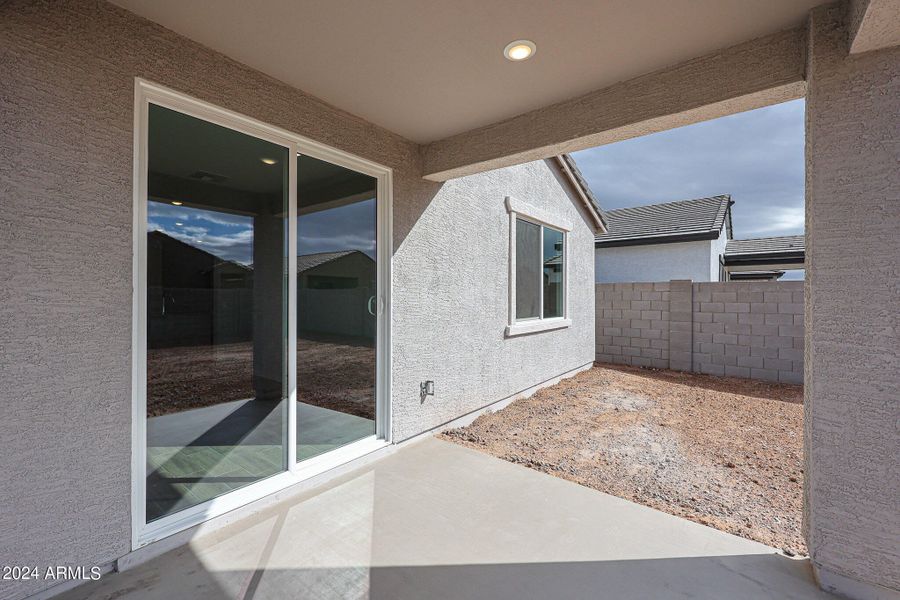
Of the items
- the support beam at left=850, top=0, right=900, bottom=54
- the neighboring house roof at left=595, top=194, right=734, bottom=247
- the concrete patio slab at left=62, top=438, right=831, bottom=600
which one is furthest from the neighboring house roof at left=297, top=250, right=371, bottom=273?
the neighboring house roof at left=595, top=194, right=734, bottom=247

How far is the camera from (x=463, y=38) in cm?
228

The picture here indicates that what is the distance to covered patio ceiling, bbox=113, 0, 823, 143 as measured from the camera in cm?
204

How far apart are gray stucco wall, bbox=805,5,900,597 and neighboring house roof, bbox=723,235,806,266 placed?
1262cm

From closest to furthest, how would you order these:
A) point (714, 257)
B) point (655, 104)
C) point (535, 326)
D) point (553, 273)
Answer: point (655, 104) < point (535, 326) < point (553, 273) < point (714, 257)

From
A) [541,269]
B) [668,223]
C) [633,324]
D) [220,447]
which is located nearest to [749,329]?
[633,324]

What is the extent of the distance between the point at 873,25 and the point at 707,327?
7.22 m

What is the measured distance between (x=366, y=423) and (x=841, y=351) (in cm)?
328

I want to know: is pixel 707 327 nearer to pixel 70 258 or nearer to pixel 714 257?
pixel 714 257

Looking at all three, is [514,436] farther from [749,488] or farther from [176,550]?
[176,550]

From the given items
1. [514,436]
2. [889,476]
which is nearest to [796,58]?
[889,476]

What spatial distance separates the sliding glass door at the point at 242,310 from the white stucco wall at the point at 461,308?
17.5 inches

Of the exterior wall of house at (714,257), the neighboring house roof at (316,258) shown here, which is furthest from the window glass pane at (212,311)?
the exterior wall of house at (714,257)

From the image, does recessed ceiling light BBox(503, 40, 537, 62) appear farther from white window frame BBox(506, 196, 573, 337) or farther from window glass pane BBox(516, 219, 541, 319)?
window glass pane BBox(516, 219, 541, 319)

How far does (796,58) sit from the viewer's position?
2207 millimetres
